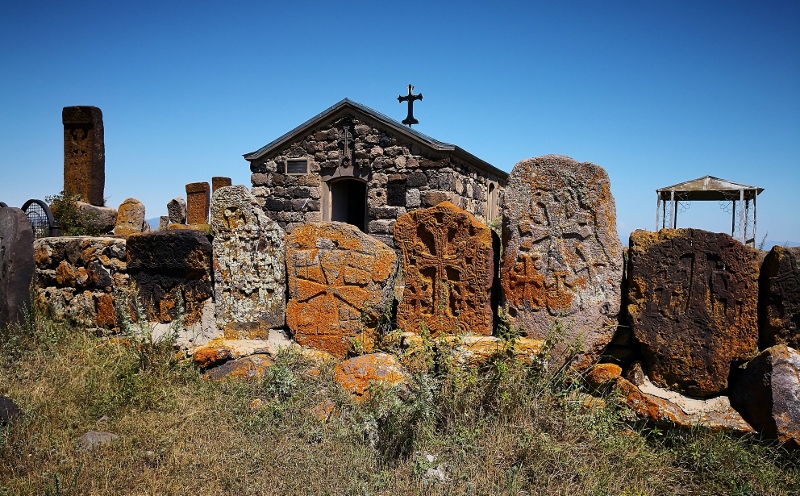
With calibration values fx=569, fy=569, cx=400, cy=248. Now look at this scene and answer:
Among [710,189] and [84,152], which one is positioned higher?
[84,152]

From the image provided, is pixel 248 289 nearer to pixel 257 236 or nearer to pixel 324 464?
pixel 257 236

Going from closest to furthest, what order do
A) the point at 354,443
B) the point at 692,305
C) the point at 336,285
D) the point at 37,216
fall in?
the point at 354,443 → the point at 692,305 → the point at 336,285 → the point at 37,216

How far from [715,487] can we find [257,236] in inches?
140

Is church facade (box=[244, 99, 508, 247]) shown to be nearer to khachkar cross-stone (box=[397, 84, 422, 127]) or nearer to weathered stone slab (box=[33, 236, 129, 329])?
khachkar cross-stone (box=[397, 84, 422, 127])

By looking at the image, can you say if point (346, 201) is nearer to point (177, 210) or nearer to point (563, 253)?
point (177, 210)

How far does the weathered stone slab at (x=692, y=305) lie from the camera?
12.2ft

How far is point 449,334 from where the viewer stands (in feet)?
13.9

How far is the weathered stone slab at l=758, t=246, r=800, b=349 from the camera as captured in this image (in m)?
3.63

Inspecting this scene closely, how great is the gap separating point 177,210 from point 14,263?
10147mm

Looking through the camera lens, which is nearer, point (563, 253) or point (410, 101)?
point (563, 253)

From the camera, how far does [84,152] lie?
11.1 meters

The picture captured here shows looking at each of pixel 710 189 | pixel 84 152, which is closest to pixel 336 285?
pixel 710 189

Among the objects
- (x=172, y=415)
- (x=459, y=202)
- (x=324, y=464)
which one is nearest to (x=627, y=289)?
(x=324, y=464)

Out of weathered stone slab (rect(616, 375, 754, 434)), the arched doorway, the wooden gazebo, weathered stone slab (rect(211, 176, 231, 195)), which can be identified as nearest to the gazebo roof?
the wooden gazebo
